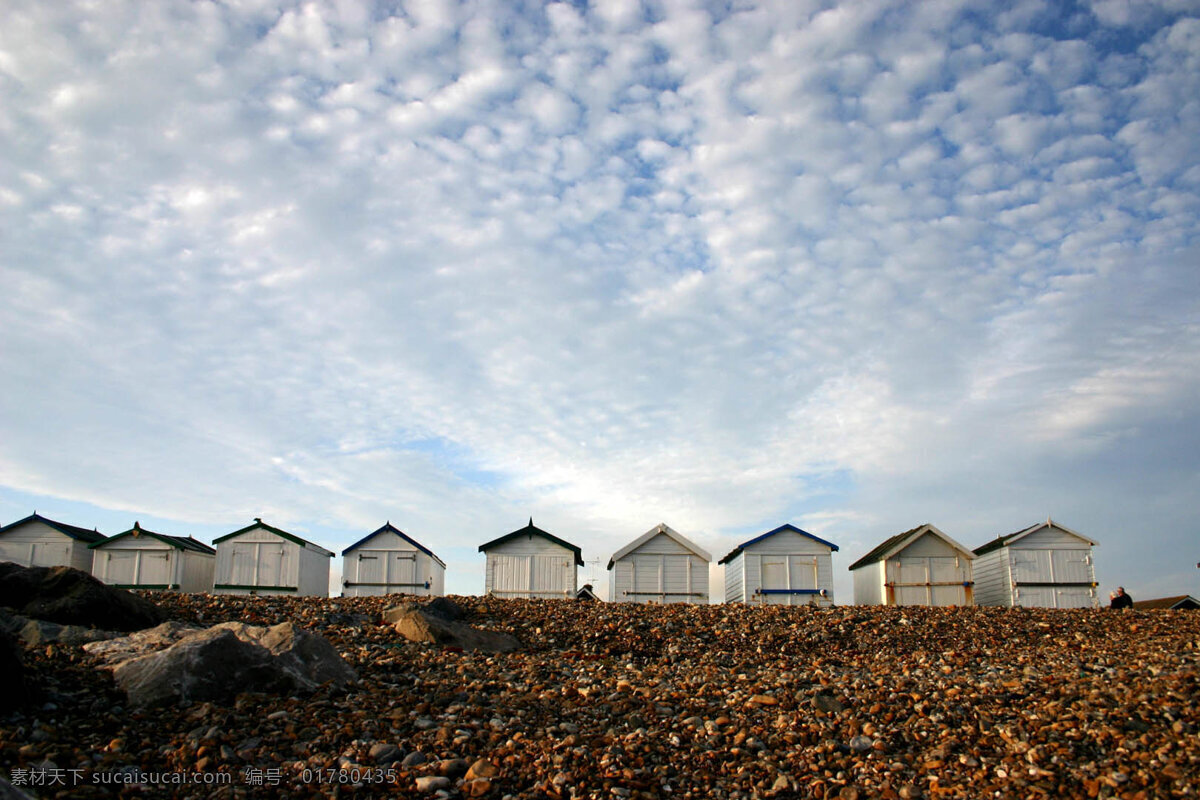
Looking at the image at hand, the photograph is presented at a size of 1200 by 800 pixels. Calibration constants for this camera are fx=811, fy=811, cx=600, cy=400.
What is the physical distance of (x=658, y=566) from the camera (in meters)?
35.2

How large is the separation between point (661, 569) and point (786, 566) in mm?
5434

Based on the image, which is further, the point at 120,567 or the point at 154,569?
the point at 154,569

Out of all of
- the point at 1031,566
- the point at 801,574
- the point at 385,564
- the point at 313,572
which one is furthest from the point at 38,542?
the point at 1031,566

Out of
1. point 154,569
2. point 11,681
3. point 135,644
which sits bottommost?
point 11,681

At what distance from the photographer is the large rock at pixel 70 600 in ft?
60.1

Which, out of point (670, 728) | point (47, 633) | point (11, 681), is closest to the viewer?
point (11, 681)

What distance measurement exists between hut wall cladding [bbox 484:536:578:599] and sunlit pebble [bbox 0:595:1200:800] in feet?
57.2

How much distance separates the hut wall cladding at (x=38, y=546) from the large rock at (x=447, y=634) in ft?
86.6

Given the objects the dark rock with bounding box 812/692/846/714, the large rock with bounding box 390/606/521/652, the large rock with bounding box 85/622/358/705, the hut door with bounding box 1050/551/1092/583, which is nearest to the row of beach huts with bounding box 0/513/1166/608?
the hut door with bounding box 1050/551/1092/583

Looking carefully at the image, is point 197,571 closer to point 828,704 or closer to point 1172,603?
point 828,704

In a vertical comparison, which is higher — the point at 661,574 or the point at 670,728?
the point at 661,574

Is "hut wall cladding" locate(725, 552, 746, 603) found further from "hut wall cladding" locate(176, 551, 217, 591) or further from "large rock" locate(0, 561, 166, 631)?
"hut wall cladding" locate(176, 551, 217, 591)

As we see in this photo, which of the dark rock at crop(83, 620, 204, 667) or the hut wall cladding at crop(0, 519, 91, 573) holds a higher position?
the hut wall cladding at crop(0, 519, 91, 573)

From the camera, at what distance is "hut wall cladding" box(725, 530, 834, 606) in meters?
35.1
